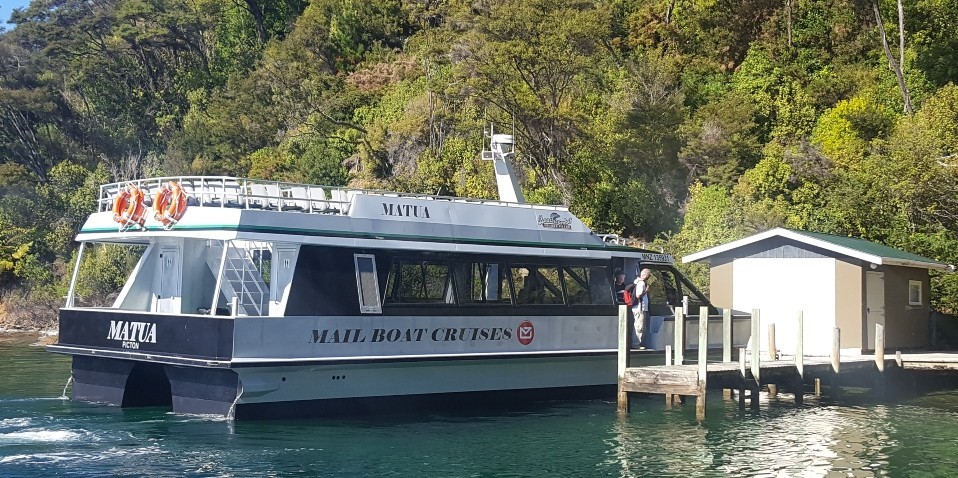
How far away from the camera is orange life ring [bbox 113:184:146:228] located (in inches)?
664

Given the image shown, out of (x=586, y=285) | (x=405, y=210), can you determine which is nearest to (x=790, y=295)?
(x=586, y=285)

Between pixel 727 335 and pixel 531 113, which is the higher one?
pixel 531 113

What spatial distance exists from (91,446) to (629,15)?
125ft

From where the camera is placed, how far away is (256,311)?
17297 millimetres

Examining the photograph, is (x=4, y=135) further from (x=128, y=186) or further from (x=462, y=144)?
→ (x=128, y=186)

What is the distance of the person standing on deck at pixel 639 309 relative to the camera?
1967 centimetres

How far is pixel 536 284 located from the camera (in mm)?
18984

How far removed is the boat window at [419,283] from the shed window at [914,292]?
473 inches

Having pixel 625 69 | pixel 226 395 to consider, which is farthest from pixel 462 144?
pixel 226 395

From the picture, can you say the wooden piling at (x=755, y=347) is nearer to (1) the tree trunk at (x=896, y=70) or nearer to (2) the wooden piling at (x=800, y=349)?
(2) the wooden piling at (x=800, y=349)

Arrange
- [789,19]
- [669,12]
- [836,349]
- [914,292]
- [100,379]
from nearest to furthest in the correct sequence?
[100,379], [836,349], [914,292], [789,19], [669,12]

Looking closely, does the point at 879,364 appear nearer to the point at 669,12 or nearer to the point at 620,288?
the point at 620,288

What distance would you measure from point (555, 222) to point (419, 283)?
125 inches

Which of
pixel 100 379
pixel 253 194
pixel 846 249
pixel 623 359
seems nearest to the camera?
pixel 253 194
